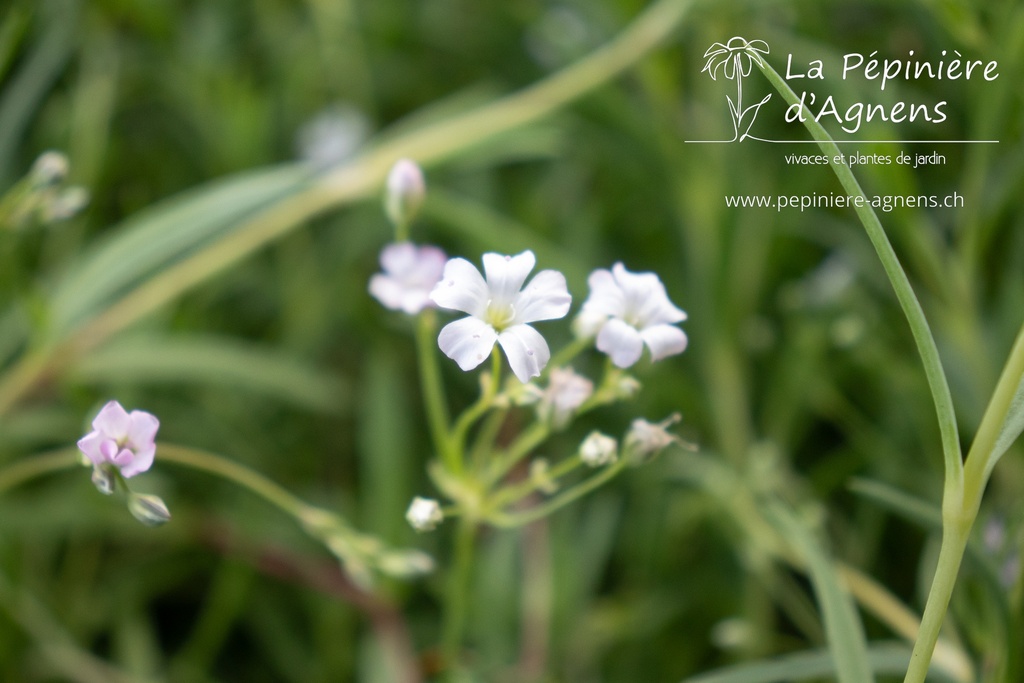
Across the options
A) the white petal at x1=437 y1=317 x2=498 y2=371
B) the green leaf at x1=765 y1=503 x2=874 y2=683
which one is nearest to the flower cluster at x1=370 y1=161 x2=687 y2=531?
the white petal at x1=437 y1=317 x2=498 y2=371

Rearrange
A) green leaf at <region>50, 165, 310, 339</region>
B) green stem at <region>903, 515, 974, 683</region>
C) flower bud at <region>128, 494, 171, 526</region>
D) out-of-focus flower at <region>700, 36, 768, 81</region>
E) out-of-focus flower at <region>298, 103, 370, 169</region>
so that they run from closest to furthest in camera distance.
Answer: green stem at <region>903, 515, 974, 683</region>
flower bud at <region>128, 494, 171, 526</region>
green leaf at <region>50, 165, 310, 339</region>
out-of-focus flower at <region>700, 36, 768, 81</region>
out-of-focus flower at <region>298, 103, 370, 169</region>

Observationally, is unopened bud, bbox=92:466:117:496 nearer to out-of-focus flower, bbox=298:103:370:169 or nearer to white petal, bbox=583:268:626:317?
white petal, bbox=583:268:626:317

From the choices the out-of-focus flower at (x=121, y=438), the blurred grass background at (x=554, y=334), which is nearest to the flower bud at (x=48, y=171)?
the blurred grass background at (x=554, y=334)

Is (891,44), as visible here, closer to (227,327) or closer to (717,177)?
(717,177)

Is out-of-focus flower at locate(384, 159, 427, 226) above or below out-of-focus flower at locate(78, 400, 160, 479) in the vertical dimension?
above

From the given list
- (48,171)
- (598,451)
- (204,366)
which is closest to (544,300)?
(598,451)
